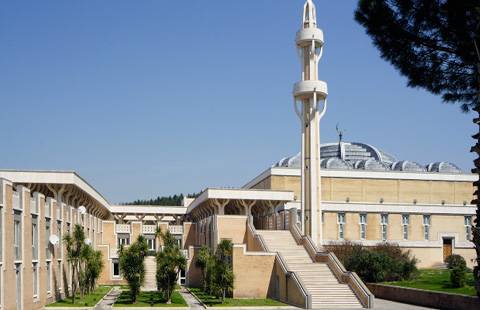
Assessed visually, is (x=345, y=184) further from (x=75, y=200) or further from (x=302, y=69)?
(x=75, y=200)

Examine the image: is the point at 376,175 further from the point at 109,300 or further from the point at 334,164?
Answer: the point at 109,300

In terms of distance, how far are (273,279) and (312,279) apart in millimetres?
2528

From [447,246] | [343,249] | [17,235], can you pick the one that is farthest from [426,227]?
[17,235]

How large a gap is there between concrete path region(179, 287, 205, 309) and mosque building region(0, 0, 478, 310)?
2.62 meters

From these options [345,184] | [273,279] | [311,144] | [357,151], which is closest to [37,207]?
[273,279]

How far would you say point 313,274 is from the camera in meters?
36.8

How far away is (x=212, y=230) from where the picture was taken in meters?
48.1

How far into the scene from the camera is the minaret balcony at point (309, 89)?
4625 cm

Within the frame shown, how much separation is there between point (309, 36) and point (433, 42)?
95.9ft

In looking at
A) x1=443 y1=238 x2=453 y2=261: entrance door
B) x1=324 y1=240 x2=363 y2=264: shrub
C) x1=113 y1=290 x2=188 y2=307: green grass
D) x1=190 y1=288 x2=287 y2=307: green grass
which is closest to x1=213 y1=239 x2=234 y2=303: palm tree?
x1=190 y1=288 x2=287 y2=307: green grass

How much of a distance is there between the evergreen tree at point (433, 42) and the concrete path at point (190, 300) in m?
18.0

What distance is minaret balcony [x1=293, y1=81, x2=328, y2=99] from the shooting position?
46250 millimetres

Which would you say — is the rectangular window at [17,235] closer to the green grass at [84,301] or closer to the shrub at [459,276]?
the green grass at [84,301]

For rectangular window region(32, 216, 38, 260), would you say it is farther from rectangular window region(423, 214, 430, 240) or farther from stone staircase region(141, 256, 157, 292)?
rectangular window region(423, 214, 430, 240)
